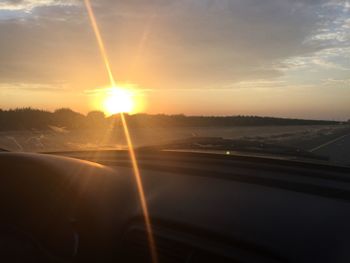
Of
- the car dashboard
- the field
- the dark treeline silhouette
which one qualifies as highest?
the dark treeline silhouette

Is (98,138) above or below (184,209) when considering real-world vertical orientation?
above

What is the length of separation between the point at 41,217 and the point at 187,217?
50.8 inches

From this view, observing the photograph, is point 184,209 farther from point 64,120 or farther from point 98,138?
point 64,120

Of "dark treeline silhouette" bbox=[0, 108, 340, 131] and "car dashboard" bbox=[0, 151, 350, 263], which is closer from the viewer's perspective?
"car dashboard" bbox=[0, 151, 350, 263]

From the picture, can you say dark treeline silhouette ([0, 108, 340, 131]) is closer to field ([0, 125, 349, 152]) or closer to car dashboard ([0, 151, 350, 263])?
field ([0, 125, 349, 152])

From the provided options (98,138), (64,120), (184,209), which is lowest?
(184,209)

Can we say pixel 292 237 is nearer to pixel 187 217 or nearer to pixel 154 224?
pixel 187 217

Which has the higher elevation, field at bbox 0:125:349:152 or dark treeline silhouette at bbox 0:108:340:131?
dark treeline silhouette at bbox 0:108:340:131

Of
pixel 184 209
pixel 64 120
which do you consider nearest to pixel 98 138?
pixel 64 120

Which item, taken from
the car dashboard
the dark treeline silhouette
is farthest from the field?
the dark treeline silhouette

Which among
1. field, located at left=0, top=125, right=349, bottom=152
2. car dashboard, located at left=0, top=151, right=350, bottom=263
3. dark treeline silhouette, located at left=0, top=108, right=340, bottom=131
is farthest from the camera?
dark treeline silhouette, located at left=0, top=108, right=340, bottom=131

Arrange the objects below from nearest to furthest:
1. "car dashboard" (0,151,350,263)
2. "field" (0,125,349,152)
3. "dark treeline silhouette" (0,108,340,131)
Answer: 1. "car dashboard" (0,151,350,263)
2. "field" (0,125,349,152)
3. "dark treeline silhouette" (0,108,340,131)

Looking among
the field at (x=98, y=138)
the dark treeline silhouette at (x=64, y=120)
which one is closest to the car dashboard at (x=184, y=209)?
the field at (x=98, y=138)

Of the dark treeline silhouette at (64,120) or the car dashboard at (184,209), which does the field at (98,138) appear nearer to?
the car dashboard at (184,209)
